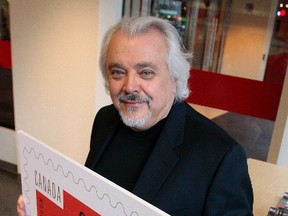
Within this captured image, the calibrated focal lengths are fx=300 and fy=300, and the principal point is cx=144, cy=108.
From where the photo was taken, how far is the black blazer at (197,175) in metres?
0.96

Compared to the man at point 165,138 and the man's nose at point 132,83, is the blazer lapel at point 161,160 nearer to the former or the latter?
the man at point 165,138

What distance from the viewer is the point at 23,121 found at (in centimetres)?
309

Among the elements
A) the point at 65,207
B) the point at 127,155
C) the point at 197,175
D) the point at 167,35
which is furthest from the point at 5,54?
the point at 197,175

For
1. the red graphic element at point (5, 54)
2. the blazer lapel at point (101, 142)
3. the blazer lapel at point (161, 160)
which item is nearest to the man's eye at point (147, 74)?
the blazer lapel at point (161, 160)

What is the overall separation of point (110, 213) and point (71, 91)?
206 centimetres

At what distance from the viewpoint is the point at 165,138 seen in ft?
3.67

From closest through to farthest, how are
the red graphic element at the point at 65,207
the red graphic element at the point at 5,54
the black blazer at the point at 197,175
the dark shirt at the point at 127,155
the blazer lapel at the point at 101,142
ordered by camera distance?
the red graphic element at the point at 65,207, the black blazer at the point at 197,175, the dark shirt at the point at 127,155, the blazer lapel at the point at 101,142, the red graphic element at the point at 5,54

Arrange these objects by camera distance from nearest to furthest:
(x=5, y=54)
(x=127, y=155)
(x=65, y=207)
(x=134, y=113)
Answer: (x=65, y=207), (x=134, y=113), (x=127, y=155), (x=5, y=54)

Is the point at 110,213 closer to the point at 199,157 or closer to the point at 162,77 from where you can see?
the point at 199,157

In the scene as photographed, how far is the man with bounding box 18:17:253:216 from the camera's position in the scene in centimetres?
98

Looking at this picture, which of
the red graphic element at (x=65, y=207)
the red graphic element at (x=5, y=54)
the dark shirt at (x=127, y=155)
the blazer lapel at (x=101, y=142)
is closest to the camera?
the red graphic element at (x=65, y=207)

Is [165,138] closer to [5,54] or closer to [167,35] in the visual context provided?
[167,35]

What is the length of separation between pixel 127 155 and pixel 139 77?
34 cm

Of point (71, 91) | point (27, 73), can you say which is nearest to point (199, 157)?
point (71, 91)
